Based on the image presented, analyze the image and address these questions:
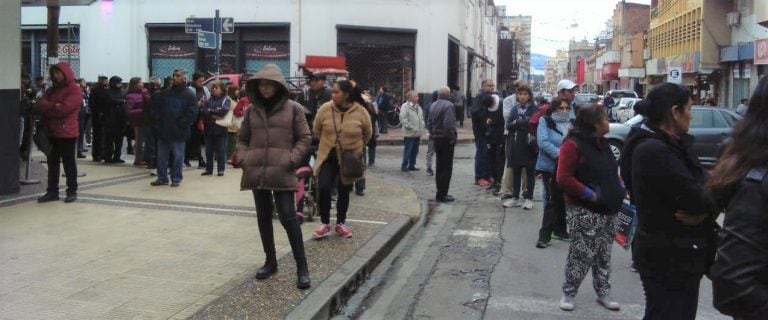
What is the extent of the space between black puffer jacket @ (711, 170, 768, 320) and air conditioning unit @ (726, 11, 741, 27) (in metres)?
34.1

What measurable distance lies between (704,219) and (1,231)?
6553mm

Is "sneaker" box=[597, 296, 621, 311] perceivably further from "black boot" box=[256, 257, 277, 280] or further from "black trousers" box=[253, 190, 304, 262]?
"black boot" box=[256, 257, 277, 280]

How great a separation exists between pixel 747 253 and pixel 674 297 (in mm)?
1174

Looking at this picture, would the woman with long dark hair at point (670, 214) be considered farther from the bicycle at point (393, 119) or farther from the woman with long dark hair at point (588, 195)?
the bicycle at point (393, 119)

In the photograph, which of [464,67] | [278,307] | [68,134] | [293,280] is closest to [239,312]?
[278,307]

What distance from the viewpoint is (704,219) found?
10.7ft

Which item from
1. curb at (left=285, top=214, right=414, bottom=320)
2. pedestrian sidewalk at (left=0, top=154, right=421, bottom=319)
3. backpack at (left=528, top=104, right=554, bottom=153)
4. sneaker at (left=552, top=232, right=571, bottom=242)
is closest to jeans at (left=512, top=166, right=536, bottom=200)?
backpack at (left=528, top=104, right=554, bottom=153)

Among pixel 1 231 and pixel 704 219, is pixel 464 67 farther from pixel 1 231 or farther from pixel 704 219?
pixel 704 219

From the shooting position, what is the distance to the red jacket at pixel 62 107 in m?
8.52

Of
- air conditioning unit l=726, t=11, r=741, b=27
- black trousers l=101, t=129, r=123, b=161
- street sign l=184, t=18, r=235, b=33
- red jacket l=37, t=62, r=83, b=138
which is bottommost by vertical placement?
black trousers l=101, t=129, r=123, b=161

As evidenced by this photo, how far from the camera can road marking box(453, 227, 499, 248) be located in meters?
7.87

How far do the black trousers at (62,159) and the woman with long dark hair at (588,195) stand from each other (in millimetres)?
6230

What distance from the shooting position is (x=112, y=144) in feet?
42.9

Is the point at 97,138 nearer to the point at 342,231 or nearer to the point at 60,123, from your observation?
the point at 60,123
